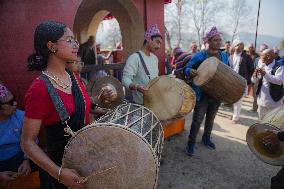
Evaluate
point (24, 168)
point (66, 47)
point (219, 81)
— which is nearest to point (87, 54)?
point (219, 81)

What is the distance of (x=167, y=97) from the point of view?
355 cm

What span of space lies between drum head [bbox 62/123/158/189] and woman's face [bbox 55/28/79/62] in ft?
1.77

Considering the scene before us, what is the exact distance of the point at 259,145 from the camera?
335 cm

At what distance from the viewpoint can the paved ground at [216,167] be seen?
3.97 metres

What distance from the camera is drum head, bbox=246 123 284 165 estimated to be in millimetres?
3143

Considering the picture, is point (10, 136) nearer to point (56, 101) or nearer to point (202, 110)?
point (56, 101)

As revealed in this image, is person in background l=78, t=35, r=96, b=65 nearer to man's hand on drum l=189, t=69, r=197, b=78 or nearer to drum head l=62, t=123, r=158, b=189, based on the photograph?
man's hand on drum l=189, t=69, r=197, b=78

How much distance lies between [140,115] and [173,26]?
41.1 metres

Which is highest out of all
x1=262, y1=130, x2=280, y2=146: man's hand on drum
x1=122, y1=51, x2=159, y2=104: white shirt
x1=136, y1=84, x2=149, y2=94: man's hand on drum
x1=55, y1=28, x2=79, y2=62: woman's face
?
x1=55, y1=28, x2=79, y2=62: woman's face

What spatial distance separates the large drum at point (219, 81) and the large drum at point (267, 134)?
828 millimetres

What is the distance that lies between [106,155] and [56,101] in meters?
0.49

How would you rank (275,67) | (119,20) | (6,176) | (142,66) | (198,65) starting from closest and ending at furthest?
(6,176) < (142,66) < (198,65) < (275,67) < (119,20)

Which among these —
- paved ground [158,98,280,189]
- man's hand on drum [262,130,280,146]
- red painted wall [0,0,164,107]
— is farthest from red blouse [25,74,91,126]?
paved ground [158,98,280,189]

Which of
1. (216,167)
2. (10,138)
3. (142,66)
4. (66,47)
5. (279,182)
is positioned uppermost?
(66,47)
